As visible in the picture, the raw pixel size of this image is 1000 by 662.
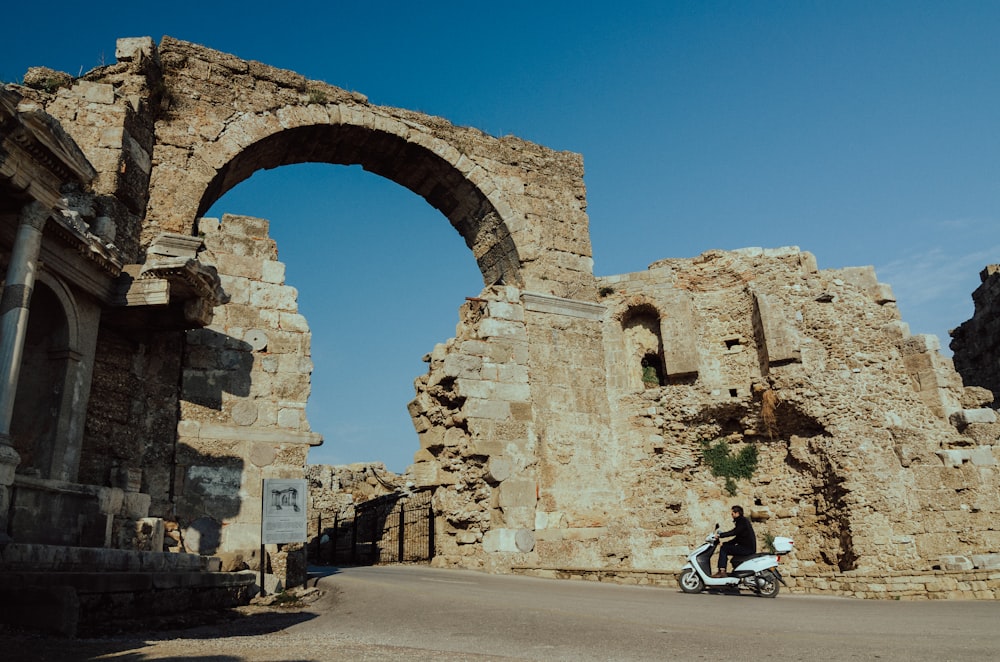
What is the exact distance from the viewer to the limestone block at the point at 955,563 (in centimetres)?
895

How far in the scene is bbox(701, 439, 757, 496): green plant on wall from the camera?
11.6 metres

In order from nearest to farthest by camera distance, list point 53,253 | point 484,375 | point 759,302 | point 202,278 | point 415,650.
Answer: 1. point 415,650
2. point 53,253
3. point 202,278
4. point 484,375
5. point 759,302

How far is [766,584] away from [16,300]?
294 inches

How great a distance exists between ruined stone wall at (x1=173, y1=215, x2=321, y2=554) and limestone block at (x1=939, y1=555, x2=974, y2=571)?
26.1 feet

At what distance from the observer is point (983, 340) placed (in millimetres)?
16047

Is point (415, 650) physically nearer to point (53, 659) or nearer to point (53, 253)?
point (53, 659)

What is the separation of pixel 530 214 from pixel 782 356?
4.52m

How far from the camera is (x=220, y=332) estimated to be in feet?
29.7

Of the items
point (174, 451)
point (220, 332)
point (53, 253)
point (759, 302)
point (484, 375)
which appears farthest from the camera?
point (759, 302)

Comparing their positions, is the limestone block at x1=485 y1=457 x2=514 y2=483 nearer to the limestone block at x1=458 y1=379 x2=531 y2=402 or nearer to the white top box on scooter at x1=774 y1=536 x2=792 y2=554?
the limestone block at x1=458 y1=379 x2=531 y2=402

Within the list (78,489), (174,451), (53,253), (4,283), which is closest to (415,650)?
(78,489)

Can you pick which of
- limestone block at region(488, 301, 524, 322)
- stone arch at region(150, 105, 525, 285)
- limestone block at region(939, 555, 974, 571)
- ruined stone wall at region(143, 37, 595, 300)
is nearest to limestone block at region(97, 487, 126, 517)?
ruined stone wall at region(143, 37, 595, 300)

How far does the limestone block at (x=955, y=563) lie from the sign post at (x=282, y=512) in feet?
25.5

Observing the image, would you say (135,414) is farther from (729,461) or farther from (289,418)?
(729,461)
